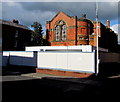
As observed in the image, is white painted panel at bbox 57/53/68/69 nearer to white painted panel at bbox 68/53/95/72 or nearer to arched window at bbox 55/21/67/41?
white painted panel at bbox 68/53/95/72

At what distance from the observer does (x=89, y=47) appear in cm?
1869

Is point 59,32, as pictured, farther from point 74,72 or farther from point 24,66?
point 74,72

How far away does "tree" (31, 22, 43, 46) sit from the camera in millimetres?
45938

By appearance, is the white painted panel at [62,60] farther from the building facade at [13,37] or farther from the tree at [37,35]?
the tree at [37,35]

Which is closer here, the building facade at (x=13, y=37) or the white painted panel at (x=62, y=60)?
the white painted panel at (x=62, y=60)

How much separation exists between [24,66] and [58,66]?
5778 mm

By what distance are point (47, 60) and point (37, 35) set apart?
1273 inches

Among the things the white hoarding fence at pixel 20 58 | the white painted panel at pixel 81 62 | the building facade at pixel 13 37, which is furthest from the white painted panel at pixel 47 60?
the building facade at pixel 13 37

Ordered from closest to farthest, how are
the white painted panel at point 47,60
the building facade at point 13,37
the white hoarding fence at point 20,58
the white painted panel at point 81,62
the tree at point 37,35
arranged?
the white painted panel at point 81,62, the white painted panel at point 47,60, the white hoarding fence at point 20,58, the building facade at point 13,37, the tree at point 37,35

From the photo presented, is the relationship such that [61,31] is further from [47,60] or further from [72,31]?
[47,60]

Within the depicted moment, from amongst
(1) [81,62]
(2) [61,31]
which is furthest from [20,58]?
(2) [61,31]

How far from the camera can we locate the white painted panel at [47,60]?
16.2 meters

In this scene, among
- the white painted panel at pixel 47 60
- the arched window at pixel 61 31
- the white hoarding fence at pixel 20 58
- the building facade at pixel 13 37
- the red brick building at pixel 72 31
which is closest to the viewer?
the white painted panel at pixel 47 60

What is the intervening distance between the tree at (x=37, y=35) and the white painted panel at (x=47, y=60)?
92.4 feet
